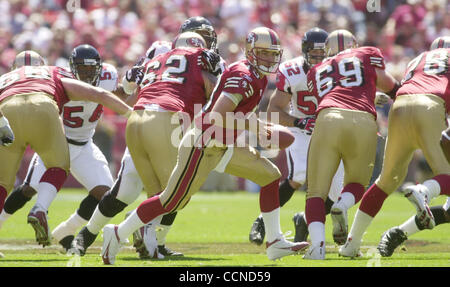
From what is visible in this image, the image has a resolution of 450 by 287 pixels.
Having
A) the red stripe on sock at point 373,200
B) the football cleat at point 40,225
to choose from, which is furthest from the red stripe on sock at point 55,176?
the red stripe on sock at point 373,200

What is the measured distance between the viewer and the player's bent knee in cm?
725

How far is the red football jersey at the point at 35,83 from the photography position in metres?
6.91

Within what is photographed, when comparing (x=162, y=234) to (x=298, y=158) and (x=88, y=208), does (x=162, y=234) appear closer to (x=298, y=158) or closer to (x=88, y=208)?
(x=88, y=208)

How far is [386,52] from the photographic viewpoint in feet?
54.1

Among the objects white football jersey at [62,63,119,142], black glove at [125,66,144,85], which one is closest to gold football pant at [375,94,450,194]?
black glove at [125,66,144,85]

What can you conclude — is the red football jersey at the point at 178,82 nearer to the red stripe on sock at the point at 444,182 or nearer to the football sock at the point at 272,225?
the football sock at the point at 272,225

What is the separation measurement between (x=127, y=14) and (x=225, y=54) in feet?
9.61

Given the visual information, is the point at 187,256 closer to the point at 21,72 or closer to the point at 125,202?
the point at 125,202

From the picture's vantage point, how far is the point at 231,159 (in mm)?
6562

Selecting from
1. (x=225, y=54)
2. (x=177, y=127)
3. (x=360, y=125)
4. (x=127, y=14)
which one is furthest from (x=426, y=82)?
(x=127, y=14)

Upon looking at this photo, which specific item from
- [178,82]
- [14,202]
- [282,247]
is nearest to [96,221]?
[14,202]

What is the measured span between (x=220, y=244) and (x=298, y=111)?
1.58m

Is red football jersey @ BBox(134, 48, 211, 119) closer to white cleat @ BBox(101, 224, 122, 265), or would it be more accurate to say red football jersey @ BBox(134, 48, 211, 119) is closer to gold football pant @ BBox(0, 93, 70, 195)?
gold football pant @ BBox(0, 93, 70, 195)

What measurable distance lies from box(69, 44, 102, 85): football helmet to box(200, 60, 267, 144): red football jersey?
5.62 ft
